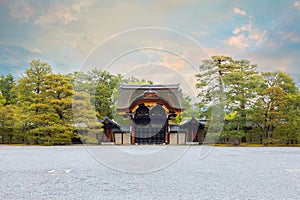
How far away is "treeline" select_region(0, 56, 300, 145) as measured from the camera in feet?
58.5

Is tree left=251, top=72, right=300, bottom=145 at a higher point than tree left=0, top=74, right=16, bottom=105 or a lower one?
lower

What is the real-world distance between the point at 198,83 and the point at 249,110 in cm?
456

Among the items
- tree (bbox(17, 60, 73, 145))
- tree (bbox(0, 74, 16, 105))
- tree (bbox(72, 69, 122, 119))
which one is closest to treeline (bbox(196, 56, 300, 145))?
tree (bbox(72, 69, 122, 119))

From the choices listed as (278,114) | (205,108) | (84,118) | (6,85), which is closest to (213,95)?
(205,108)

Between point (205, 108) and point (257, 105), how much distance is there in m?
3.83

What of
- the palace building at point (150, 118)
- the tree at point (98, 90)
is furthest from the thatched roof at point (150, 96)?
the tree at point (98, 90)

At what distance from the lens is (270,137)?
18562 mm

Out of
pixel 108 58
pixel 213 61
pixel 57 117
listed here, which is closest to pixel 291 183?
pixel 108 58

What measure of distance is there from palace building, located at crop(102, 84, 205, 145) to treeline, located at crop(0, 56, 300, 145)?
1.62 metres

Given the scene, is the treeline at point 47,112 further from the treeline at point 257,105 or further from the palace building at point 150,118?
the treeline at point 257,105

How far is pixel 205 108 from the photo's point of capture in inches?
810

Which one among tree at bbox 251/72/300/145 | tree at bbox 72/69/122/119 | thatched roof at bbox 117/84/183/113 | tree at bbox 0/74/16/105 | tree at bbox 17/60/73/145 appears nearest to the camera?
thatched roof at bbox 117/84/183/113

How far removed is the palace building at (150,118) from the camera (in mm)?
17594

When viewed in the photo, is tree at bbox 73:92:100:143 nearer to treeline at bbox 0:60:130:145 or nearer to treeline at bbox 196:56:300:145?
treeline at bbox 0:60:130:145
